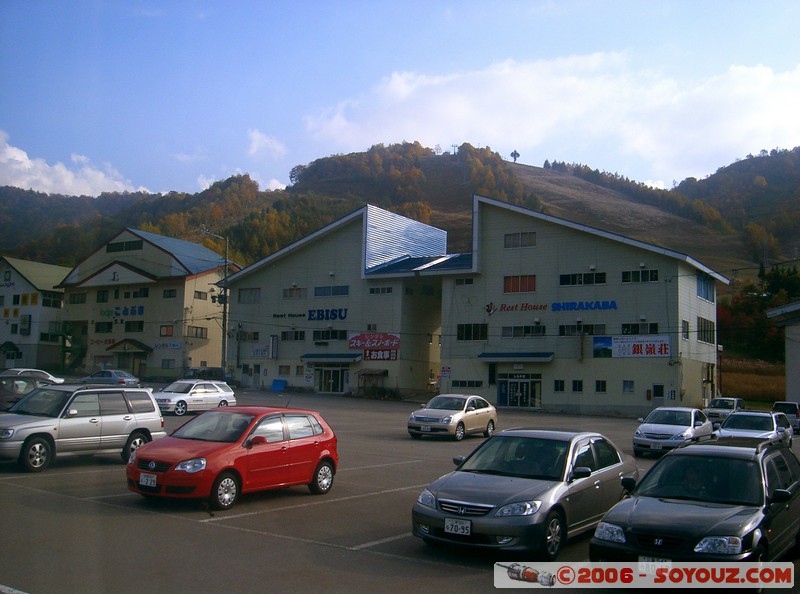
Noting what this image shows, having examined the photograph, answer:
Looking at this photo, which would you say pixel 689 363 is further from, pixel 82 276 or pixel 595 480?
pixel 82 276

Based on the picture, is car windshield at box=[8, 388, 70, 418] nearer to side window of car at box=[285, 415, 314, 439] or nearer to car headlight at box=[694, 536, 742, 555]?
side window of car at box=[285, 415, 314, 439]

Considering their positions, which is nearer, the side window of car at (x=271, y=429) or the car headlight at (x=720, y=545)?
the car headlight at (x=720, y=545)

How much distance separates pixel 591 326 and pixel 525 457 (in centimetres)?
4238

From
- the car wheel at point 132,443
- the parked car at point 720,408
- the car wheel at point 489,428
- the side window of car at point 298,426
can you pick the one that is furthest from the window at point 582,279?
the side window of car at point 298,426

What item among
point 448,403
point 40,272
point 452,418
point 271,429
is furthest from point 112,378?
point 40,272

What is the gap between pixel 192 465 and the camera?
33.3 ft

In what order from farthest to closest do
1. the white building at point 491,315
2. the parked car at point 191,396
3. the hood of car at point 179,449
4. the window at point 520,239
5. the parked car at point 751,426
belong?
the window at point 520,239 → the white building at point 491,315 → the parked car at point 191,396 → the parked car at point 751,426 → the hood of car at point 179,449

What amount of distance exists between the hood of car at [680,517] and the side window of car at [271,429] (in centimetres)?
600

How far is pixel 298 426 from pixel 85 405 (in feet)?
16.8

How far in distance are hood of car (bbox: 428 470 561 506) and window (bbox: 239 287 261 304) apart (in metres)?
57.4

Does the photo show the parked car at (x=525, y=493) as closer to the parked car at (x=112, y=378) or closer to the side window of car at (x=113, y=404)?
the side window of car at (x=113, y=404)

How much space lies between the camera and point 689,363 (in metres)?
49.4

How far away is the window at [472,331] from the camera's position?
53906mm

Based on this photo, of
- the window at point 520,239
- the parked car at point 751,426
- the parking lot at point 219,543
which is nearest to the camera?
the parking lot at point 219,543
